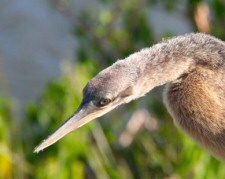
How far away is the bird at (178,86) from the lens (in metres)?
2.42

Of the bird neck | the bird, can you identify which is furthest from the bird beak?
the bird neck

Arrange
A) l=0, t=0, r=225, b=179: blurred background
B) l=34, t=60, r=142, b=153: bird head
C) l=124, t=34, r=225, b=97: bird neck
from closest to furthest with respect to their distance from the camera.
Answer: l=34, t=60, r=142, b=153: bird head, l=124, t=34, r=225, b=97: bird neck, l=0, t=0, r=225, b=179: blurred background

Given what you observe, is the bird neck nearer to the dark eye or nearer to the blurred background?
the dark eye

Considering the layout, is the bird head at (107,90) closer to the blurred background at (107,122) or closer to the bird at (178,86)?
the bird at (178,86)

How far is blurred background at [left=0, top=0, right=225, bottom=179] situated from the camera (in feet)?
12.8

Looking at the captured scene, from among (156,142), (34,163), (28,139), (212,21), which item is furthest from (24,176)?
(212,21)

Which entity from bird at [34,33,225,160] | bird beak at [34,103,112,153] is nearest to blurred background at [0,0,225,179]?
bird at [34,33,225,160]

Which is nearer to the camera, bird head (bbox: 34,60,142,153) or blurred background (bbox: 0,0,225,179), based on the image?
bird head (bbox: 34,60,142,153)

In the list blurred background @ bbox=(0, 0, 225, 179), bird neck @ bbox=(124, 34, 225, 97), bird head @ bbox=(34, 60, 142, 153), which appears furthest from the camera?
blurred background @ bbox=(0, 0, 225, 179)

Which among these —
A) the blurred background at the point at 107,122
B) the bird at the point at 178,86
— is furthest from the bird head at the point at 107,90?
the blurred background at the point at 107,122

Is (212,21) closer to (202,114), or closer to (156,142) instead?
(156,142)

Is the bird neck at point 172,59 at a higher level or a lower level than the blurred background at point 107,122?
lower

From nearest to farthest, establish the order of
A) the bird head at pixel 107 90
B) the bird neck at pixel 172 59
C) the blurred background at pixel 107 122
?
the bird head at pixel 107 90
the bird neck at pixel 172 59
the blurred background at pixel 107 122

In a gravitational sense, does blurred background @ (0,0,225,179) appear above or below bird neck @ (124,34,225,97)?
above
